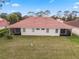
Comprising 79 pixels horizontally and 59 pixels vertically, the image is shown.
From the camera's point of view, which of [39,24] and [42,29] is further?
[39,24]

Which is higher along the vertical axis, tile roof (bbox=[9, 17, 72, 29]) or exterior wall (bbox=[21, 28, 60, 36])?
tile roof (bbox=[9, 17, 72, 29])

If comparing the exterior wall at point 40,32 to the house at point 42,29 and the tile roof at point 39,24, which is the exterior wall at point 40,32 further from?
the tile roof at point 39,24

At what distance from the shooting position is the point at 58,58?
19.8 meters

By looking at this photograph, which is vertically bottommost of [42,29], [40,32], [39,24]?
[40,32]

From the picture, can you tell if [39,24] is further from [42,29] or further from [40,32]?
[40,32]

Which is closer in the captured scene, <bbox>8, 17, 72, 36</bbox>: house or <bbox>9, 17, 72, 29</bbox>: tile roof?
<bbox>8, 17, 72, 36</bbox>: house

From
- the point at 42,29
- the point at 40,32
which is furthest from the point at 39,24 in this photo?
the point at 40,32

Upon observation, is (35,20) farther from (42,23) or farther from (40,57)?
(40,57)

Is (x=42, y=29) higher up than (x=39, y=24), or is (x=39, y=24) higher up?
(x=39, y=24)

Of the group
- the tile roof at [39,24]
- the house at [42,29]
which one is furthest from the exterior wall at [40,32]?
the tile roof at [39,24]

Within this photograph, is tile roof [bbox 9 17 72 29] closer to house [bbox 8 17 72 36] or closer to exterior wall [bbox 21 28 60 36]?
house [bbox 8 17 72 36]

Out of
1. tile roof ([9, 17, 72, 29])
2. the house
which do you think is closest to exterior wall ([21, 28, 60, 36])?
the house

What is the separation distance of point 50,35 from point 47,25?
8.03 feet

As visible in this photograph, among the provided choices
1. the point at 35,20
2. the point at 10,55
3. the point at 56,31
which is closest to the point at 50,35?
the point at 56,31
